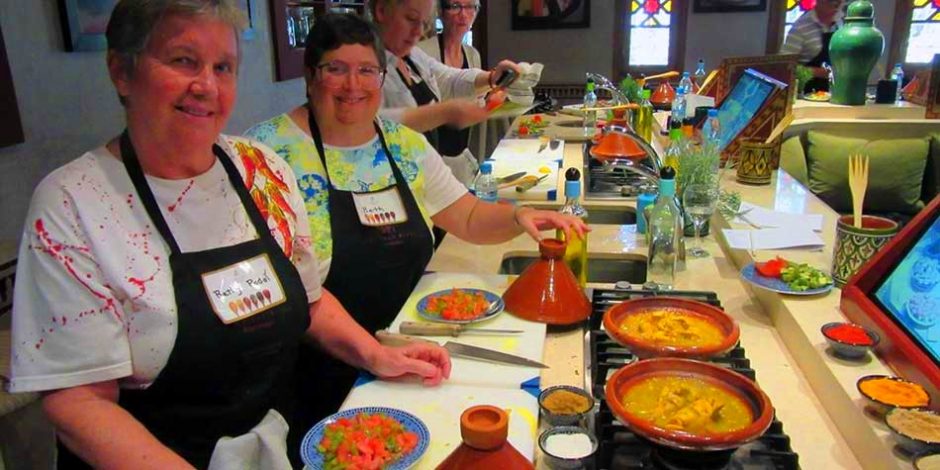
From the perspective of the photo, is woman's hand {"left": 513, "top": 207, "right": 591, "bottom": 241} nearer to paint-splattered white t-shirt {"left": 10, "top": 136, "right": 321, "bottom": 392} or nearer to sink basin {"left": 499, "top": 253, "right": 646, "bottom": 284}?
sink basin {"left": 499, "top": 253, "right": 646, "bottom": 284}

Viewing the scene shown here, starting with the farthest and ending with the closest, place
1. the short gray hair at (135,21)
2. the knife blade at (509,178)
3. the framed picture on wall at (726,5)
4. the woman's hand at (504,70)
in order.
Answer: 1. the framed picture on wall at (726,5)
2. the woman's hand at (504,70)
3. the knife blade at (509,178)
4. the short gray hair at (135,21)

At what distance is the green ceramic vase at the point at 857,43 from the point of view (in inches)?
117

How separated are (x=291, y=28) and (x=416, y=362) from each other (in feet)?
12.1

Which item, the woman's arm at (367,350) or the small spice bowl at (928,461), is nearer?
the small spice bowl at (928,461)

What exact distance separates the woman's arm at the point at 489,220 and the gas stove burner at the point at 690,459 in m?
0.82

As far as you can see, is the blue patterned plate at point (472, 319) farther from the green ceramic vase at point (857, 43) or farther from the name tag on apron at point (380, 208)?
the green ceramic vase at point (857, 43)

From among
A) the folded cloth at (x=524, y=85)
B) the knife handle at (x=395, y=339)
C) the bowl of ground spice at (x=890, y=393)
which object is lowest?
the knife handle at (x=395, y=339)

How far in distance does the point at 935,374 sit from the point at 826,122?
2875 millimetres

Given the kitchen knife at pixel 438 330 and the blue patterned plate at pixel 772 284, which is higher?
the blue patterned plate at pixel 772 284

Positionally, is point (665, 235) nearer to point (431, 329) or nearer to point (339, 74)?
point (431, 329)

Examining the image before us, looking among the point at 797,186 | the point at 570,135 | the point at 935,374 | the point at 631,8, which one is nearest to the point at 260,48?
the point at 570,135

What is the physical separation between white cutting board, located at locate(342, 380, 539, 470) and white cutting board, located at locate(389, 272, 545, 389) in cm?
4

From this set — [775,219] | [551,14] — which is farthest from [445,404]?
[551,14]

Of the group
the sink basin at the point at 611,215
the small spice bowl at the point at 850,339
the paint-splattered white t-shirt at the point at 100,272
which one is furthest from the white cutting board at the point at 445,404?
the sink basin at the point at 611,215
